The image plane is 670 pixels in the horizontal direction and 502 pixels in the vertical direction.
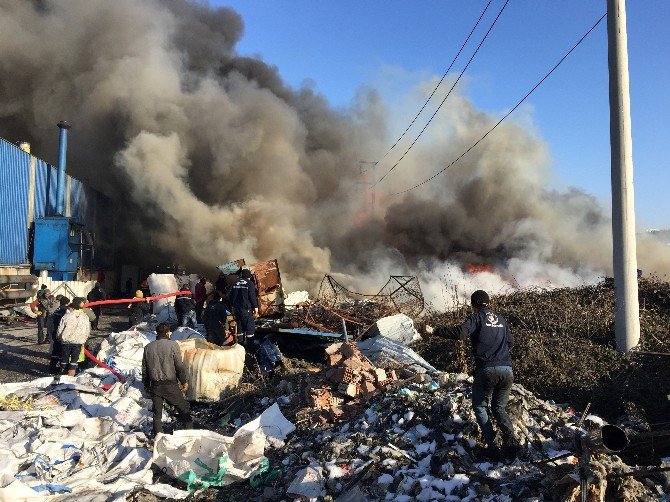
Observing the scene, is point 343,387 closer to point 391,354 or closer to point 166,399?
point 391,354

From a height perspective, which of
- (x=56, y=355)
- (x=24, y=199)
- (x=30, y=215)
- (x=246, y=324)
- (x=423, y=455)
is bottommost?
(x=423, y=455)

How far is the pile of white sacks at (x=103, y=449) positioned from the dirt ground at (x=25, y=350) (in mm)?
1790

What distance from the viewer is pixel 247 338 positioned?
25.8 ft

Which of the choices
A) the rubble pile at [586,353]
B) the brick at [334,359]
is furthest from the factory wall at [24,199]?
the rubble pile at [586,353]

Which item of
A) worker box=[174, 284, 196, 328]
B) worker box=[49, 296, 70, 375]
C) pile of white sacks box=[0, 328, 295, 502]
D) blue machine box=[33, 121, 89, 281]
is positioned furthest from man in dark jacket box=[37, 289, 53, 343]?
blue machine box=[33, 121, 89, 281]

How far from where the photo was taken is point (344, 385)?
5.39 metres

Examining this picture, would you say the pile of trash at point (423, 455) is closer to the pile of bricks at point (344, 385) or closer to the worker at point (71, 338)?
the pile of bricks at point (344, 385)

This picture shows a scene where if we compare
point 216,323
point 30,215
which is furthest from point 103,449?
point 30,215

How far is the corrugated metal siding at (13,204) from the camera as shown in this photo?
1377 centimetres

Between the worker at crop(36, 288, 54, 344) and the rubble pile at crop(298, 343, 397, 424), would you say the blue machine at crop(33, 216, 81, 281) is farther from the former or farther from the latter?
the rubble pile at crop(298, 343, 397, 424)

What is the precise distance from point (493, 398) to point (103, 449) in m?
3.73

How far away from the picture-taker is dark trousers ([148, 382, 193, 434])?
505 centimetres

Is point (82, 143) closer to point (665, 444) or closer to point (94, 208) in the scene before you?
point (94, 208)

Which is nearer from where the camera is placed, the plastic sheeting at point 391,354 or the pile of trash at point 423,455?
the pile of trash at point 423,455
